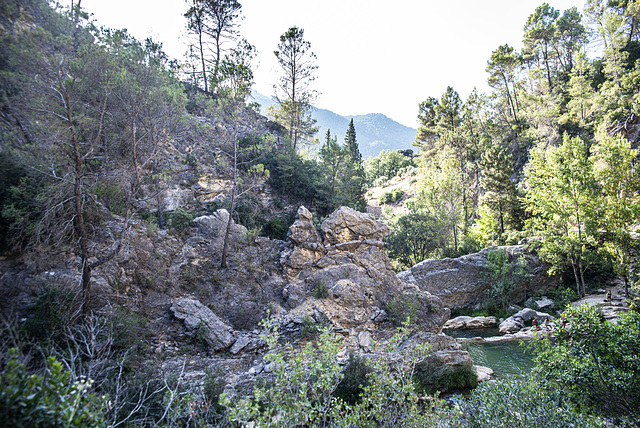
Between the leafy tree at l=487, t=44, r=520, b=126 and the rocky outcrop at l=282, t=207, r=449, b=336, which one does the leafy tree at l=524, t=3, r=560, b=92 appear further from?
the rocky outcrop at l=282, t=207, r=449, b=336

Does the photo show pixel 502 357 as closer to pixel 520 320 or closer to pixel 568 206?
pixel 520 320

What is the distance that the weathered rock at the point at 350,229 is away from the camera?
1578 centimetres

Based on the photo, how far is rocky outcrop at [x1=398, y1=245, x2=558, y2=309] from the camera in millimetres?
25922

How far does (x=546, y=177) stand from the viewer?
25.0 metres

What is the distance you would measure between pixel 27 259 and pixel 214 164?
11.8 meters

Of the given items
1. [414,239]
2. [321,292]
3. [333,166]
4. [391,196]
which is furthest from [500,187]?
[321,292]

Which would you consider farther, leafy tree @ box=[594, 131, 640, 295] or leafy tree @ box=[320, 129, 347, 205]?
leafy tree @ box=[320, 129, 347, 205]

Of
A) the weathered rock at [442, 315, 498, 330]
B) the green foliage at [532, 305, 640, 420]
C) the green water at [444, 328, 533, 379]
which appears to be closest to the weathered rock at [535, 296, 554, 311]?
the weathered rock at [442, 315, 498, 330]

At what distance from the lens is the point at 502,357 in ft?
56.0

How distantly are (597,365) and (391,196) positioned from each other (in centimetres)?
4777

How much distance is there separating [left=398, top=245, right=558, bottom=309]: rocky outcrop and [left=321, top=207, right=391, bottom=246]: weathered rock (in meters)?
11.4

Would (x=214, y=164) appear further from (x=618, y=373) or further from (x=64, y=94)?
(x=618, y=373)

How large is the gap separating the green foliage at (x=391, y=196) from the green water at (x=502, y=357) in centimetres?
3476

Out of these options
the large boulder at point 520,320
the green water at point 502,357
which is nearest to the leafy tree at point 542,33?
the large boulder at point 520,320
